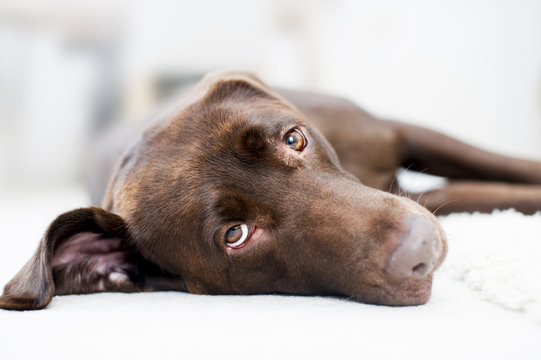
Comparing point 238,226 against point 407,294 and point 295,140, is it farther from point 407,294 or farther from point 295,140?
point 407,294

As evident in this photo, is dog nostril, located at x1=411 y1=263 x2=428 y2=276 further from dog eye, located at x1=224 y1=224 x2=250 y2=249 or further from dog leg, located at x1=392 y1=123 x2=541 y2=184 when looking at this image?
dog leg, located at x1=392 y1=123 x2=541 y2=184

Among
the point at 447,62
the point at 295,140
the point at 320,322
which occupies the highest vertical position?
the point at 447,62

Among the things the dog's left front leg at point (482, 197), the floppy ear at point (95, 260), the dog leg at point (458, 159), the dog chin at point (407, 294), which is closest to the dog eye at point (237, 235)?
the floppy ear at point (95, 260)

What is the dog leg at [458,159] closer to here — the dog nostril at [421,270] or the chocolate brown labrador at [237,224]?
the chocolate brown labrador at [237,224]

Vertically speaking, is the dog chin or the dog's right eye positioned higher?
the dog's right eye

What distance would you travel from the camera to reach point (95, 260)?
2.37 metres

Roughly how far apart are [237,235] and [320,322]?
0.54 meters

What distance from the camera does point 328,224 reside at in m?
1.95

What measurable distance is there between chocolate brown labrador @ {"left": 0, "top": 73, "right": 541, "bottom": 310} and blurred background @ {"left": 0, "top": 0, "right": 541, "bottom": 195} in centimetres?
354

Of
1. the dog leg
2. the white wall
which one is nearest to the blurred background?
the white wall

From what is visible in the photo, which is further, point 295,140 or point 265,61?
point 265,61

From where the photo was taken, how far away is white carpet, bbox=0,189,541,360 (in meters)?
1.43

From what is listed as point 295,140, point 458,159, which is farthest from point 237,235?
point 458,159

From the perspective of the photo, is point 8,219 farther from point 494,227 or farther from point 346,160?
point 494,227
